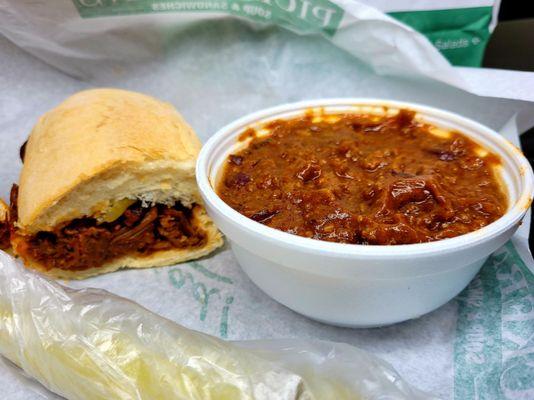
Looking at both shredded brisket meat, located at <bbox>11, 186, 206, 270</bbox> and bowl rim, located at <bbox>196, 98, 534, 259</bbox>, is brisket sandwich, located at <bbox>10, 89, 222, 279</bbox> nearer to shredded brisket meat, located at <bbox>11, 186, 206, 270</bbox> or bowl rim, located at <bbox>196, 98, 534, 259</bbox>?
shredded brisket meat, located at <bbox>11, 186, 206, 270</bbox>

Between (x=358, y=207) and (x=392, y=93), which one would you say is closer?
(x=358, y=207)

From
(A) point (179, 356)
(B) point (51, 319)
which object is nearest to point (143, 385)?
(A) point (179, 356)

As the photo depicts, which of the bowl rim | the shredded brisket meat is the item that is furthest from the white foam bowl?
the shredded brisket meat

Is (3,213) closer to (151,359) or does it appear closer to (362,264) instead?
(151,359)

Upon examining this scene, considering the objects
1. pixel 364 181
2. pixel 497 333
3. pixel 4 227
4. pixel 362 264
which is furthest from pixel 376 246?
pixel 4 227

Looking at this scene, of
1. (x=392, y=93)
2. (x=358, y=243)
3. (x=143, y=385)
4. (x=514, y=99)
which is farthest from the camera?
(x=392, y=93)

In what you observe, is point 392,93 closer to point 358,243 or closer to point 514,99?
point 514,99

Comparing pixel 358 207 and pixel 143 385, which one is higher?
pixel 358 207
